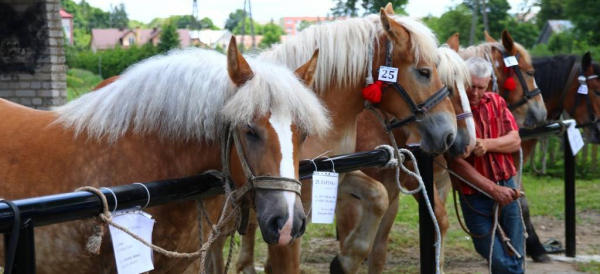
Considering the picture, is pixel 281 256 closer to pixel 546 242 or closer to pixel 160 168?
pixel 160 168

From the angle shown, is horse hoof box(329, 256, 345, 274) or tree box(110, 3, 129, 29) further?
tree box(110, 3, 129, 29)

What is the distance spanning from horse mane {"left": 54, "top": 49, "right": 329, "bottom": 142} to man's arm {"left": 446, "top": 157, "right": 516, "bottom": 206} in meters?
1.72

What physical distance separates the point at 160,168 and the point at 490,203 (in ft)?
7.77

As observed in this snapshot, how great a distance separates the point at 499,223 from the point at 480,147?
547 mm

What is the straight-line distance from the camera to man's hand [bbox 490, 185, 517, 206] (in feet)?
14.0

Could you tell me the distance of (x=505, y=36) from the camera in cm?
664

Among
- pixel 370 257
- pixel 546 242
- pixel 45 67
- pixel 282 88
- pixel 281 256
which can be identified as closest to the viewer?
pixel 282 88

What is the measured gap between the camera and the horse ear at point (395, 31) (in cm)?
419

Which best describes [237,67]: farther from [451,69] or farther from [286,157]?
[451,69]

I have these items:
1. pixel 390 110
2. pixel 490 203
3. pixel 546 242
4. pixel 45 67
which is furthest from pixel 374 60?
pixel 45 67

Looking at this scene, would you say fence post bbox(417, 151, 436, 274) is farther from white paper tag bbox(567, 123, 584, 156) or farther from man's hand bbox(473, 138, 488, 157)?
white paper tag bbox(567, 123, 584, 156)

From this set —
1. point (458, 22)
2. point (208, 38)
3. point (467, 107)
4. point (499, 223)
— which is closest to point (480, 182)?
point (499, 223)

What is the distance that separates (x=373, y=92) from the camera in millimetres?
4188

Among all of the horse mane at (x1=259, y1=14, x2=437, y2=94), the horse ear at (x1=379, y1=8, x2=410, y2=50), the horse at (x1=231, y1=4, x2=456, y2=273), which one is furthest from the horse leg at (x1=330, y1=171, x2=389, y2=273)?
the horse ear at (x1=379, y1=8, x2=410, y2=50)
